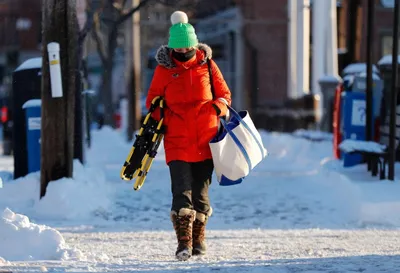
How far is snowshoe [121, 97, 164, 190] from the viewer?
24.0 ft

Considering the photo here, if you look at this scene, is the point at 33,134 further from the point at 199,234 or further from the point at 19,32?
the point at 19,32

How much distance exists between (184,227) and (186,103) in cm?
87

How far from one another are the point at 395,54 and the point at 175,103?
468 cm

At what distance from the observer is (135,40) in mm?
26203

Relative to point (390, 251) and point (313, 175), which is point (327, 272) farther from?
point (313, 175)

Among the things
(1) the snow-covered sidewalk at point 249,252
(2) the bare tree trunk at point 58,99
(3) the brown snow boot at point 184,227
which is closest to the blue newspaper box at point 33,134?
(2) the bare tree trunk at point 58,99

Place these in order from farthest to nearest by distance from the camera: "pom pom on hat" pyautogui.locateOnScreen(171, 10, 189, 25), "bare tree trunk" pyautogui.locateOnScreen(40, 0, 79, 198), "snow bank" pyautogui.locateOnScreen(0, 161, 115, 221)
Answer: "bare tree trunk" pyautogui.locateOnScreen(40, 0, 79, 198), "snow bank" pyautogui.locateOnScreen(0, 161, 115, 221), "pom pom on hat" pyautogui.locateOnScreen(171, 10, 189, 25)

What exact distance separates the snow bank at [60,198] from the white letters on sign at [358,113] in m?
4.25

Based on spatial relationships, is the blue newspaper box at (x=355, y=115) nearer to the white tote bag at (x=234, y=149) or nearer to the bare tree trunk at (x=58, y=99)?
the bare tree trunk at (x=58, y=99)

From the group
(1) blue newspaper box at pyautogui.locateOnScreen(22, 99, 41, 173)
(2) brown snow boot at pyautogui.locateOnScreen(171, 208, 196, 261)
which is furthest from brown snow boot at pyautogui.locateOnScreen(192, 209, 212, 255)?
(1) blue newspaper box at pyautogui.locateOnScreen(22, 99, 41, 173)

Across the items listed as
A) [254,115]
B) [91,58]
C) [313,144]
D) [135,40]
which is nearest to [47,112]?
[313,144]

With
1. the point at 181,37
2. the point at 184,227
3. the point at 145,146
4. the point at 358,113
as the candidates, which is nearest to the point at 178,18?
the point at 181,37

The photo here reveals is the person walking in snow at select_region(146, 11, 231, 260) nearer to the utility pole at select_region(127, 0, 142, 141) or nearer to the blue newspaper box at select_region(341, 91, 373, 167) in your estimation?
the blue newspaper box at select_region(341, 91, 373, 167)

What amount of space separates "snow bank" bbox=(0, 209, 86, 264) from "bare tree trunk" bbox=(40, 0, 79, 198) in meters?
3.47
